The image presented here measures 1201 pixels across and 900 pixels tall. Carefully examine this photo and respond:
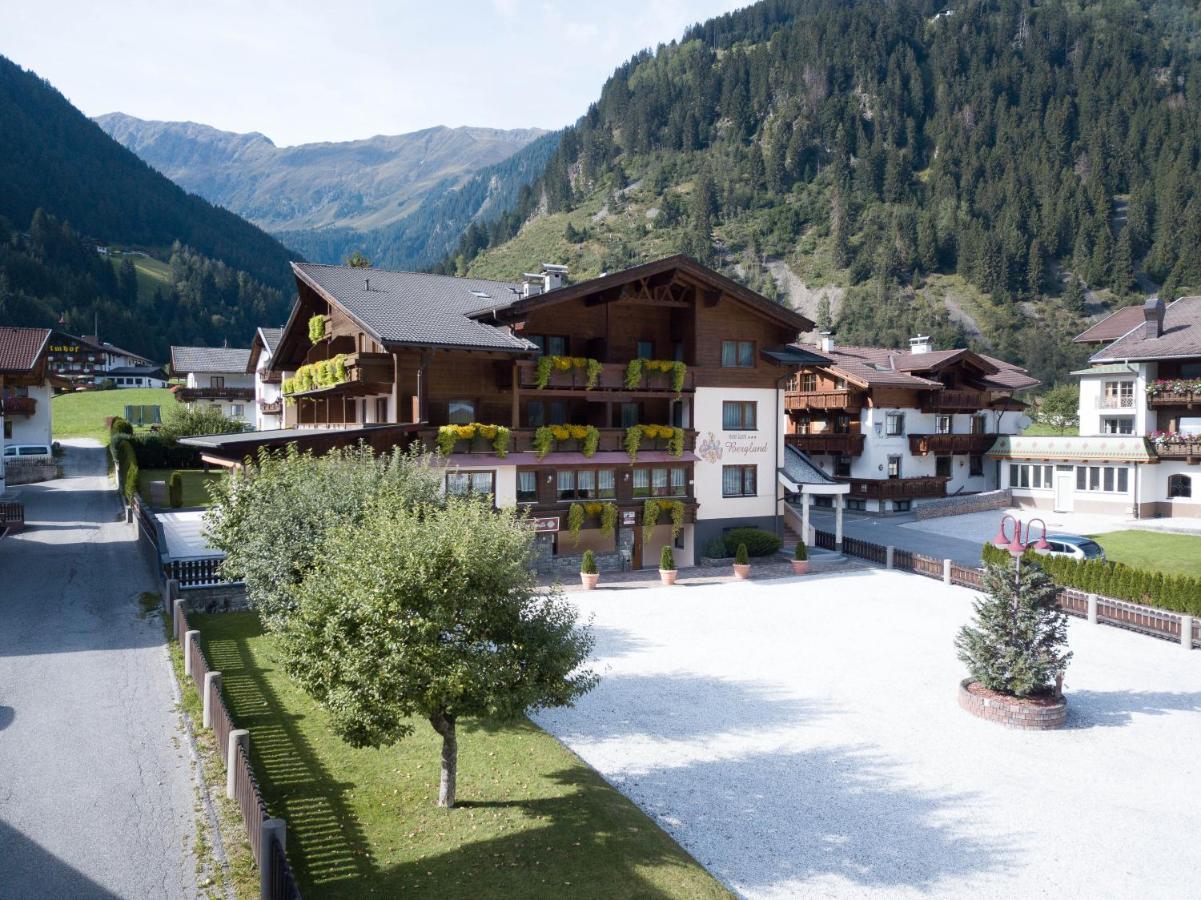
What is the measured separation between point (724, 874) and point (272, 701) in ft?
30.5

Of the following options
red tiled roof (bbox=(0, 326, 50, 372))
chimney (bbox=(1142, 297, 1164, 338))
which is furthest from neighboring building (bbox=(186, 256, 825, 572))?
chimney (bbox=(1142, 297, 1164, 338))

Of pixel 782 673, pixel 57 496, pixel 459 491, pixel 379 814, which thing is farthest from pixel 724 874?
pixel 57 496

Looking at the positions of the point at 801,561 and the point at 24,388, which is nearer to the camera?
the point at 801,561

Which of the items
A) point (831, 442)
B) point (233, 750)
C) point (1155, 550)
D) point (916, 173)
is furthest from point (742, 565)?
point (916, 173)

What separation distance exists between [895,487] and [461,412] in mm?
30169

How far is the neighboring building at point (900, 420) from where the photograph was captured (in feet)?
163

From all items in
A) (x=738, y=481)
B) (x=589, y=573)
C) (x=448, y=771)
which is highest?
(x=738, y=481)

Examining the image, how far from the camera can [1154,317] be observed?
162 ft

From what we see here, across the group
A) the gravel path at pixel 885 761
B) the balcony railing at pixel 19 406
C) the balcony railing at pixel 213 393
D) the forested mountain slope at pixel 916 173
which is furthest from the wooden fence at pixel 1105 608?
the forested mountain slope at pixel 916 173

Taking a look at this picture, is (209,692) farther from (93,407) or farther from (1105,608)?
(93,407)

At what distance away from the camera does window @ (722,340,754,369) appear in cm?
3466

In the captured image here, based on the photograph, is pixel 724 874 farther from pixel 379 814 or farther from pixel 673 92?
pixel 673 92

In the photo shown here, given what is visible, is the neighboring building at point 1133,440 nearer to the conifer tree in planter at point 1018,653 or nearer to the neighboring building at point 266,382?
the conifer tree in planter at point 1018,653

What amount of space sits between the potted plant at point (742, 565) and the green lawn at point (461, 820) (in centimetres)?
1679
